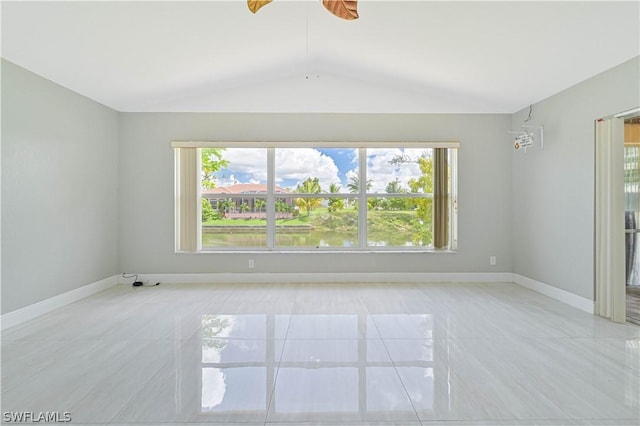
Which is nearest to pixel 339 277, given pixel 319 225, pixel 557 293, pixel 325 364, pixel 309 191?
pixel 319 225

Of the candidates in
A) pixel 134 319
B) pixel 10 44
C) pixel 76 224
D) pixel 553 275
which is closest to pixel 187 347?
pixel 134 319

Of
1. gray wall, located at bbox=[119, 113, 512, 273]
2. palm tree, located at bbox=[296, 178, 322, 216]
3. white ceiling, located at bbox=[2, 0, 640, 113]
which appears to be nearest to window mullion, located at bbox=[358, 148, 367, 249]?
gray wall, located at bbox=[119, 113, 512, 273]

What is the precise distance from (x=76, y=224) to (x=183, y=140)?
178cm

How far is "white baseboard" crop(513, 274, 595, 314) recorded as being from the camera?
375 centimetres

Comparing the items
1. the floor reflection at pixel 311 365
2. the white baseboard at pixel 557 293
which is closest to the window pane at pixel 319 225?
the floor reflection at pixel 311 365

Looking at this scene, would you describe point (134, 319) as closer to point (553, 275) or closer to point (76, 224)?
point (76, 224)

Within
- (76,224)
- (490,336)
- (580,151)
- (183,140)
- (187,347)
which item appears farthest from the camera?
(183,140)

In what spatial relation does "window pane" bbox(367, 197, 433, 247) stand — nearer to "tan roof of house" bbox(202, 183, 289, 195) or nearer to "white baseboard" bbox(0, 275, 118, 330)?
"tan roof of house" bbox(202, 183, 289, 195)

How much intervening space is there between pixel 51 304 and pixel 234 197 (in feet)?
8.34

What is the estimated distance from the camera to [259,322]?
3.41 m

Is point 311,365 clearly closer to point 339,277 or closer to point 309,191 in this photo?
point 339,277

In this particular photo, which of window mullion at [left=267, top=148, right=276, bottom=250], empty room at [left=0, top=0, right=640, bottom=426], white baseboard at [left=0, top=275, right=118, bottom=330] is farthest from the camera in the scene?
window mullion at [left=267, top=148, right=276, bottom=250]

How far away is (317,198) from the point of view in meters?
5.29

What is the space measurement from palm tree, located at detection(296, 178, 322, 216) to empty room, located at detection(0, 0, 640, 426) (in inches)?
1.2
